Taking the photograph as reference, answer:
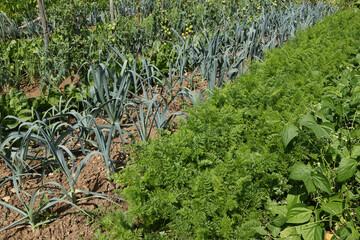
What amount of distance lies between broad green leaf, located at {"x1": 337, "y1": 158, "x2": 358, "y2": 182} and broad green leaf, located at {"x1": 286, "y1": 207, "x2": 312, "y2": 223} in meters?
0.31

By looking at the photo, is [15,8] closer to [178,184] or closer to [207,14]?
[207,14]

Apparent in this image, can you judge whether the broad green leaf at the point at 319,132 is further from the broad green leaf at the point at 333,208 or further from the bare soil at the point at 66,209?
the bare soil at the point at 66,209

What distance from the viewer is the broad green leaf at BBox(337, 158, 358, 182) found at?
1768 mm

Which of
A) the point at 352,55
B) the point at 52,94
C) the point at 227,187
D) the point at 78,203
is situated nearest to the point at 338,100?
the point at 227,187

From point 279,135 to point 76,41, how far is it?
10.3ft

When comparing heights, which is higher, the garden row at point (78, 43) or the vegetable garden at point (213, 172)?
the garden row at point (78, 43)

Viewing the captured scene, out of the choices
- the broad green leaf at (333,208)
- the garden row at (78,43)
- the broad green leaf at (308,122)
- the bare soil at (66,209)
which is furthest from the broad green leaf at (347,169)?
the garden row at (78,43)

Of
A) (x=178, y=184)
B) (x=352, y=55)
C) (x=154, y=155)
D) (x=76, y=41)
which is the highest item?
(x=76, y=41)

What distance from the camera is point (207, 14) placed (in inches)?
230

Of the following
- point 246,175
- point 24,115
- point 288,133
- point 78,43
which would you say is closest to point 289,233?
point 246,175

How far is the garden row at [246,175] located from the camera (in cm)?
151

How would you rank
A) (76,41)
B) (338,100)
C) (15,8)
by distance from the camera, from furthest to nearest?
(15,8) → (76,41) → (338,100)

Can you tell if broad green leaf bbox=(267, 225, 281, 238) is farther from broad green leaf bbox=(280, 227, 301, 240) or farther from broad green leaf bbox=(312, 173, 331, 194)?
broad green leaf bbox=(312, 173, 331, 194)

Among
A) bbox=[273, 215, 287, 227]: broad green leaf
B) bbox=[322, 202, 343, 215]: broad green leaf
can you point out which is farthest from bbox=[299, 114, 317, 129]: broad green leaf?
A: bbox=[273, 215, 287, 227]: broad green leaf
